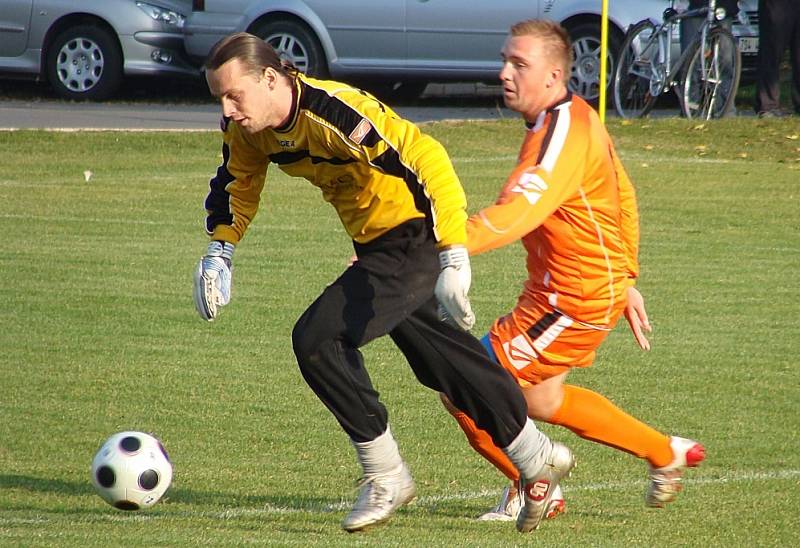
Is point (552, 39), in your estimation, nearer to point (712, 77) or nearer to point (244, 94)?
point (244, 94)

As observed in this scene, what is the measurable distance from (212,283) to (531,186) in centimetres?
141

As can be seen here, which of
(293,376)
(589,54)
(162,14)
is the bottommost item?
(293,376)

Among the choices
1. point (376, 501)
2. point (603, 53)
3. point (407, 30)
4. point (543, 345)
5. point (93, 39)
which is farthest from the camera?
point (93, 39)

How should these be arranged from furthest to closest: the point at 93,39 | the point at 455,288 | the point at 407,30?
the point at 93,39 < the point at 407,30 < the point at 455,288

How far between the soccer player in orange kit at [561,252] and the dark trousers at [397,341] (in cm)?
22

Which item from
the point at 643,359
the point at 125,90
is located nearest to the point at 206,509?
the point at 643,359

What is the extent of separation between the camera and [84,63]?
18516 mm

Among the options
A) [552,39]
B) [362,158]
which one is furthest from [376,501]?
[552,39]

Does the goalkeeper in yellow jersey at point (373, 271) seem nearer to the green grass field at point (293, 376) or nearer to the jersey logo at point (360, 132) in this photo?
the jersey logo at point (360, 132)

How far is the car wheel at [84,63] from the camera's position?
59.5 feet

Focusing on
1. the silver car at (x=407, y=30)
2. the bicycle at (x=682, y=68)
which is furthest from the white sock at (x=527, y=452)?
the silver car at (x=407, y=30)

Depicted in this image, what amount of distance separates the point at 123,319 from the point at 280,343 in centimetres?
109

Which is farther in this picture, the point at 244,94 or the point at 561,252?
the point at 561,252

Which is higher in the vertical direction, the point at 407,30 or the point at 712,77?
the point at 407,30
